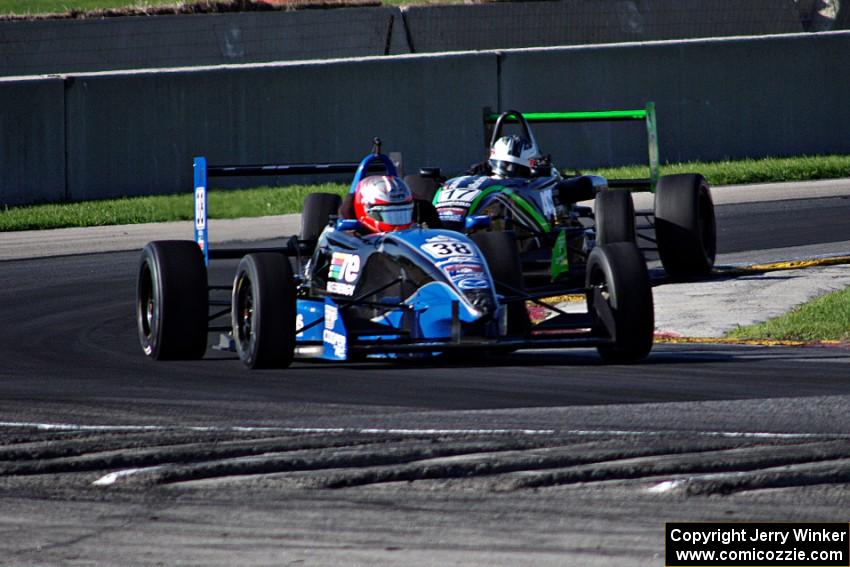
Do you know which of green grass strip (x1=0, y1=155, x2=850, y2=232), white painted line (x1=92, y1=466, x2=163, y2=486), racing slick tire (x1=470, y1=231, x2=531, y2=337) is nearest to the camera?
white painted line (x1=92, y1=466, x2=163, y2=486)

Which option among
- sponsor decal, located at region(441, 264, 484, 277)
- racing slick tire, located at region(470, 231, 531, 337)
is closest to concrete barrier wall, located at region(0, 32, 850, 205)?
racing slick tire, located at region(470, 231, 531, 337)

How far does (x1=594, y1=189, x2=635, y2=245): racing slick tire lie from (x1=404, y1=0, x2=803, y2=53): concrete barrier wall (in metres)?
15.9

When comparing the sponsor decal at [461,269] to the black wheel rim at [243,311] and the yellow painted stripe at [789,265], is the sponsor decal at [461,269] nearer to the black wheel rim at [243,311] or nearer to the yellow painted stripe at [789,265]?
the black wheel rim at [243,311]

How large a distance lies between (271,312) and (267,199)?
11.8 metres

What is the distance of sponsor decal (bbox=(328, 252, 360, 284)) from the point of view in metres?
11.2

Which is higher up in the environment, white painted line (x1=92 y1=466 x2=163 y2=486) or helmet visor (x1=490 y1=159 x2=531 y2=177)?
helmet visor (x1=490 y1=159 x2=531 y2=177)

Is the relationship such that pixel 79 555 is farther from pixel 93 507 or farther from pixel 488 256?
pixel 488 256

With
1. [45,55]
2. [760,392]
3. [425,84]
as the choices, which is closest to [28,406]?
[760,392]

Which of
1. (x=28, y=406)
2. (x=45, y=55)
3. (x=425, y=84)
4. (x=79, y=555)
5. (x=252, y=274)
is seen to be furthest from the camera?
(x=45, y=55)

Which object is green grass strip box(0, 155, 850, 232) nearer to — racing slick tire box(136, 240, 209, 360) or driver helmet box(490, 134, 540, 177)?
driver helmet box(490, 134, 540, 177)

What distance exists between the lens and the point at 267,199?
71.7ft

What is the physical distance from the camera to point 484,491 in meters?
6.94

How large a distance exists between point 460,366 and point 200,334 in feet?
5.87

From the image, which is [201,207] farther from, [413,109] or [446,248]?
[413,109]
